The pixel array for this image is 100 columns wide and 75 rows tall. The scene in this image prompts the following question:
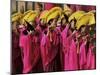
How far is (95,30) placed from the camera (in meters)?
1.44

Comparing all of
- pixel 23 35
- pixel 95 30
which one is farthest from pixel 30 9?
pixel 95 30

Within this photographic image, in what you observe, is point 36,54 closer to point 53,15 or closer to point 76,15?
point 53,15

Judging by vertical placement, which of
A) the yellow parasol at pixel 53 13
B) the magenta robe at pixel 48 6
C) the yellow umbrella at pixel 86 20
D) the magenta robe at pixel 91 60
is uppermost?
the magenta robe at pixel 48 6

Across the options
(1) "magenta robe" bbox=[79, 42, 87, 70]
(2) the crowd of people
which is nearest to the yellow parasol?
(2) the crowd of people

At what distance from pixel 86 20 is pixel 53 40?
10.7 inches

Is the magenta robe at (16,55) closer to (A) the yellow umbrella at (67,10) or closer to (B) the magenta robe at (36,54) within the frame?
(B) the magenta robe at (36,54)

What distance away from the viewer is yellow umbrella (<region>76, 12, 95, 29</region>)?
1.40 meters

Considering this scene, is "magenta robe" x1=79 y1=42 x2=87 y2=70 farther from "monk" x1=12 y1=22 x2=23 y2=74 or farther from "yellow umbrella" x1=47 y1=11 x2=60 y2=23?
"monk" x1=12 y1=22 x2=23 y2=74

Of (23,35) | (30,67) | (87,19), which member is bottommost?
(30,67)

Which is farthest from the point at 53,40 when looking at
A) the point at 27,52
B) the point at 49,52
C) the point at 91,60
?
the point at 91,60

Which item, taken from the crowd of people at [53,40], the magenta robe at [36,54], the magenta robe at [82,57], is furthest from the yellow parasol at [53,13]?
the magenta robe at [82,57]

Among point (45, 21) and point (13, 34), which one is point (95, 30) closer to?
point (45, 21)

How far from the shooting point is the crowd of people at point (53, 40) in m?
1.27

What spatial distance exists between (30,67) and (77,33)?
0.38 meters
